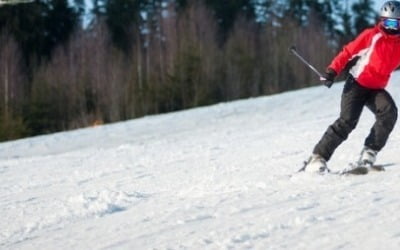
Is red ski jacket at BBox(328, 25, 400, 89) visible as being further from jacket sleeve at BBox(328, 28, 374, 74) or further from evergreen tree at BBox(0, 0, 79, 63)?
evergreen tree at BBox(0, 0, 79, 63)

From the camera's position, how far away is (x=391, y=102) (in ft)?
23.4

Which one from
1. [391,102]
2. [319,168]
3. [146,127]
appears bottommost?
[146,127]

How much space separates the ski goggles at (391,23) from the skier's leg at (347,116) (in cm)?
65

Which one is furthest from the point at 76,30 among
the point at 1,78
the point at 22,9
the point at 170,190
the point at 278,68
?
the point at 170,190

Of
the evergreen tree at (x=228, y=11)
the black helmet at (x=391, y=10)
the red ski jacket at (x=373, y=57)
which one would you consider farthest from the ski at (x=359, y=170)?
the evergreen tree at (x=228, y=11)

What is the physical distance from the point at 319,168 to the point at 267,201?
1.46m

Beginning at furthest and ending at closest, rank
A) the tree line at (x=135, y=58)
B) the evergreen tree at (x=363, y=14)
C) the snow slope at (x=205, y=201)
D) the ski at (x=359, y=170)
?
the evergreen tree at (x=363, y=14)
the tree line at (x=135, y=58)
the ski at (x=359, y=170)
the snow slope at (x=205, y=201)

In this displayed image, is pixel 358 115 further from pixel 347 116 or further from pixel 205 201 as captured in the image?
pixel 205 201

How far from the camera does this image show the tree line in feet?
122

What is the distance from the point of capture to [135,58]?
42562mm

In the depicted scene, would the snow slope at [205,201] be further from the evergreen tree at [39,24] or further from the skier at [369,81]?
the evergreen tree at [39,24]

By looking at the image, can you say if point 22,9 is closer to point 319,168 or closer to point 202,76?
point 202,76

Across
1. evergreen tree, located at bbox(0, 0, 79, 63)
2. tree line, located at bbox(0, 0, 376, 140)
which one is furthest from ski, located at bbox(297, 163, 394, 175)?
evergreen tree, located at bbox(0, 0, 79, 63)

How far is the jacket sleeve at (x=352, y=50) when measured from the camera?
7078 mm
